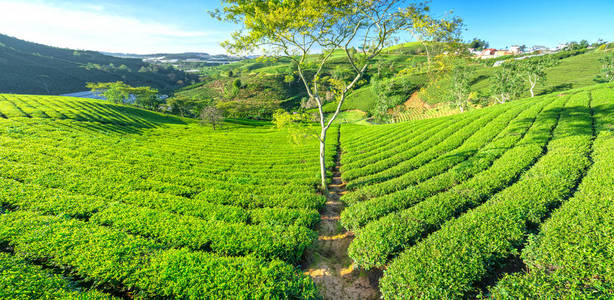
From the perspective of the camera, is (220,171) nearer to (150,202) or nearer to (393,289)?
(150,202)

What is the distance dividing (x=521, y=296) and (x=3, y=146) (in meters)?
34.4

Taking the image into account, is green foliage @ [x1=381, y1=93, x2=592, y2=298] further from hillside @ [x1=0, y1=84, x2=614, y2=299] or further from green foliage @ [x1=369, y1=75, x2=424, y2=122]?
green foliage @ [x1=369, y1=75, x2=424, y2=122]

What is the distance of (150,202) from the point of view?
11680mm

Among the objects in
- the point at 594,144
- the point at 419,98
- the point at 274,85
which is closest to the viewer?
the point at 594,144

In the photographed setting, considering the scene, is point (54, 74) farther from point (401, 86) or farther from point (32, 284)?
point (401, 86)

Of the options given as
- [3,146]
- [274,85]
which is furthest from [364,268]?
[274,85]

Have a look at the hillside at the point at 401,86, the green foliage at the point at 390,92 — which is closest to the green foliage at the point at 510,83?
the hillside at the point at 401,86

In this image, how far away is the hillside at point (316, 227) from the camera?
6.73m

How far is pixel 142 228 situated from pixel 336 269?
30.4 feet

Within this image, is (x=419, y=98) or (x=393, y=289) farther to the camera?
(x=419, y=98)

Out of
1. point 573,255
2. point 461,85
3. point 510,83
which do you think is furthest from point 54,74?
point 510,83

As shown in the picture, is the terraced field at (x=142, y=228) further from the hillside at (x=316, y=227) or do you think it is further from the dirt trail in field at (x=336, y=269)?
the dirt trail in field at (x=336, y=269)

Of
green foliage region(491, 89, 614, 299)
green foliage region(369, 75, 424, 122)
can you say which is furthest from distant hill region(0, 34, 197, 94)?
green foliage region(491, 89, 614, 299)

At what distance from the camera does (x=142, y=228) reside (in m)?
9.30
